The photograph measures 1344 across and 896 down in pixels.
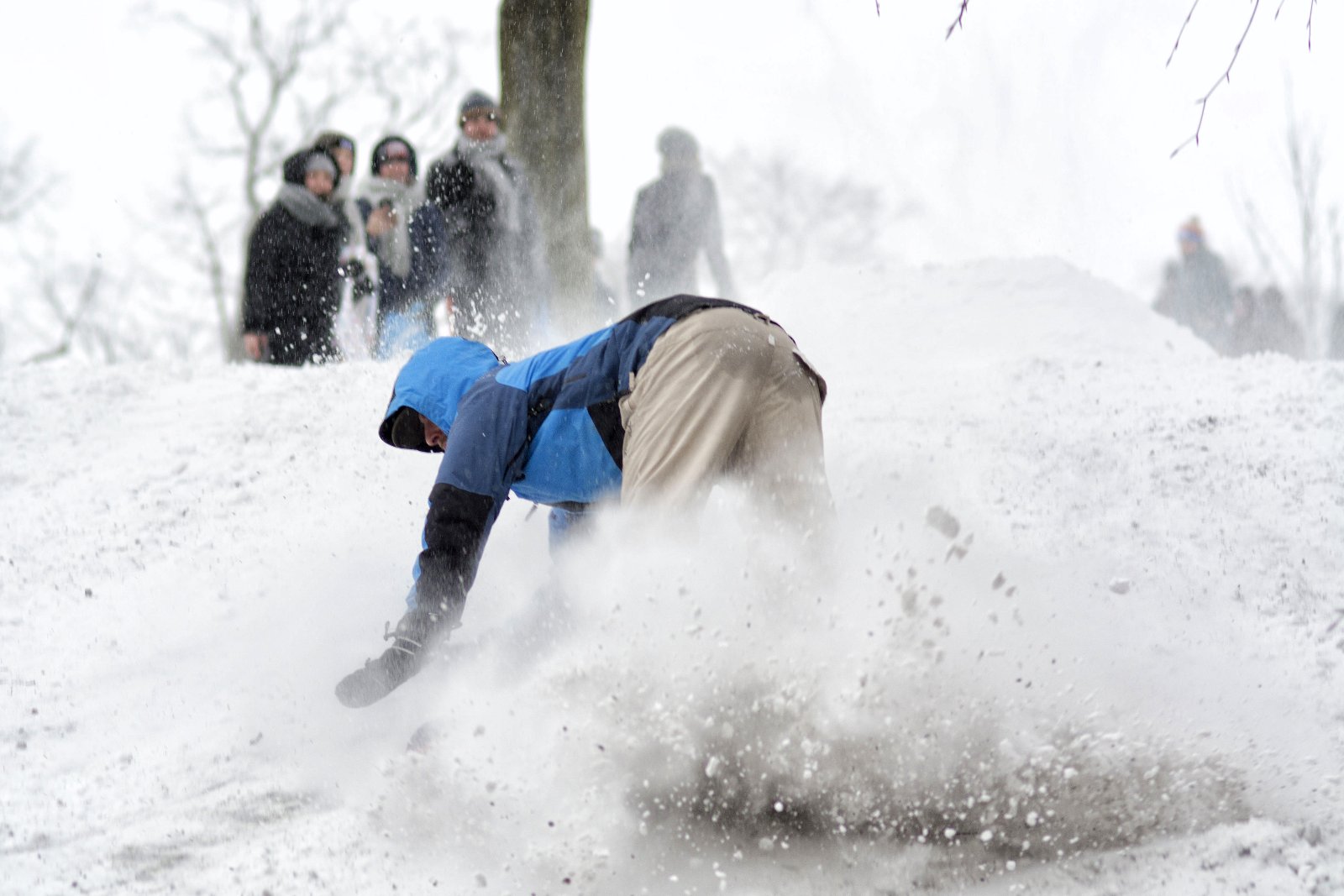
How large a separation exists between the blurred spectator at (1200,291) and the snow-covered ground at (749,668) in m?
3.01

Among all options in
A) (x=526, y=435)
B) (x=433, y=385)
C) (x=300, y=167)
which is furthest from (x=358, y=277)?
(x=526, y=435)

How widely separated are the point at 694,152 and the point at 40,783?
5313 millimetres

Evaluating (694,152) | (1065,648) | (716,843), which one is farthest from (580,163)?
(716,843)

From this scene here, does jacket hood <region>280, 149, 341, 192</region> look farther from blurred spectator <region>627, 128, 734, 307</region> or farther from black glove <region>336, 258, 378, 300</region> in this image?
blurred spectator <region>627, 128, 734, 307</region>

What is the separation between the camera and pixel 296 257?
6.59 meters

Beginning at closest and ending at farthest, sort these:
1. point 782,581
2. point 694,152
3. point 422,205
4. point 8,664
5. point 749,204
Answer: point 782,581 → point 8,664 → point 422,205 → point 694,152 → point 749,204

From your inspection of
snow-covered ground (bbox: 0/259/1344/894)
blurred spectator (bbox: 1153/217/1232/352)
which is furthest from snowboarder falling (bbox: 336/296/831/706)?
blurred spectator (bbox: 1153/217/1232/352)

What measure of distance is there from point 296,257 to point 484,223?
3.42 feet

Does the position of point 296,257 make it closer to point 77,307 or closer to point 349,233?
point 349,233

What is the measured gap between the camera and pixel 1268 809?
266 cm

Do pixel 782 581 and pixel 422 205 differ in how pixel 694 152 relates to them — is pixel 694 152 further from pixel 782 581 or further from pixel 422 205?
pixel 782 581

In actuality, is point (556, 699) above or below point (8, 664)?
above

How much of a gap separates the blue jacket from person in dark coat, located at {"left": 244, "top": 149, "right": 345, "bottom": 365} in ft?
12.3

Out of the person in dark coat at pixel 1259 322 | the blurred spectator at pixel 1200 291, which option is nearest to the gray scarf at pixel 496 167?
the blurred spectator at pixel 1200 291
